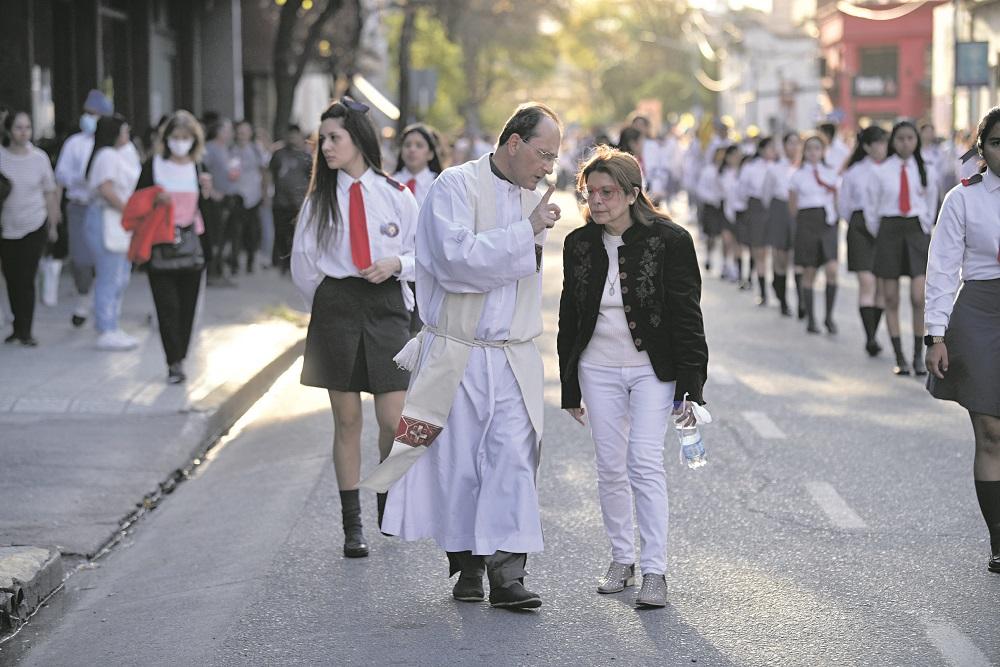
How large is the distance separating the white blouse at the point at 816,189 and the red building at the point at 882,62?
59.6 metres

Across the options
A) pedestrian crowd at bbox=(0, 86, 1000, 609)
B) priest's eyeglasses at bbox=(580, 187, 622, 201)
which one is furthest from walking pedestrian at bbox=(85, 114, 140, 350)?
priest's eyeglasses at bbox=(580, 187, 622, 201)

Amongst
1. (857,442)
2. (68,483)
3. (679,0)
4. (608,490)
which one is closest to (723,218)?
(857,442)

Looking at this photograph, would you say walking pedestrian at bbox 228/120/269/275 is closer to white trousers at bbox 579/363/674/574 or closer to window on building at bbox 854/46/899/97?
white trousers at bbox 579/363/674/574

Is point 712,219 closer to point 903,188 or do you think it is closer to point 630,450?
point 903,188

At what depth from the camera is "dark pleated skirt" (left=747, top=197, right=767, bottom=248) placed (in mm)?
18694

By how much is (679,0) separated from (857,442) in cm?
10745

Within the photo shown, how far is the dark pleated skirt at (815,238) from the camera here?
15.8 meters

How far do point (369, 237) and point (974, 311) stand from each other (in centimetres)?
241

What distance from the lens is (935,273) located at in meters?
6.72

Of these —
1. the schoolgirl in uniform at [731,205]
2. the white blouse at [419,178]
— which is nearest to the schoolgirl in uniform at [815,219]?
the schoolgirl in uniform at [731,205]

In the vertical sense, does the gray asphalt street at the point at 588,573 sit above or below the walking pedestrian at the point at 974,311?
below

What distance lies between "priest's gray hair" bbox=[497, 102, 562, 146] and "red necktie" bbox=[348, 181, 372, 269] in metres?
1.20

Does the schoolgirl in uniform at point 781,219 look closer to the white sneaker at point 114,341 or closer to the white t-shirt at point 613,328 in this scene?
the white sneaker at point 114,341

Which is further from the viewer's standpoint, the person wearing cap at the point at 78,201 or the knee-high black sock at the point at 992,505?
the person wearing cap at the point at 78,201
